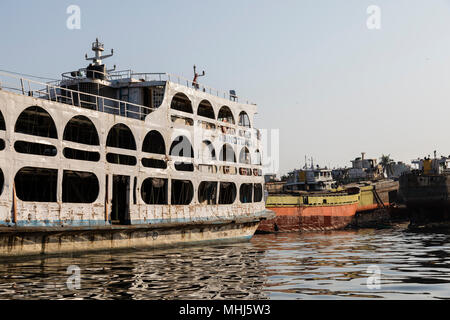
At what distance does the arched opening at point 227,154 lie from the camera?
30797 mm

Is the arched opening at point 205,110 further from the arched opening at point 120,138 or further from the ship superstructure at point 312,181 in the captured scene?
the ship superstructure at point 312,181

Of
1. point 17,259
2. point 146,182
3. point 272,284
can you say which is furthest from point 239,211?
point 272,284

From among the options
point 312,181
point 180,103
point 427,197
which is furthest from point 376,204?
point 180,103

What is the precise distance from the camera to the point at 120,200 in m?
24.6

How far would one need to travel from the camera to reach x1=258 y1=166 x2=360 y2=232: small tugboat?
1710 inches

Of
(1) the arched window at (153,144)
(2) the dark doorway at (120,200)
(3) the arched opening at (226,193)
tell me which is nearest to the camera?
(2) the dark doorway at (120,200)

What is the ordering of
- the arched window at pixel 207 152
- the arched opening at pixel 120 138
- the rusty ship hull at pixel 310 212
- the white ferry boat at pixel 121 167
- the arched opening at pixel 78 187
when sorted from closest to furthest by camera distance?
the white ferry boat at pixel 121 167
the arched opening at pixel 78 187
the arched opening at pixel 120 138
the arched window at pixel 207 152
the rusty ship hull at pixel 310 212

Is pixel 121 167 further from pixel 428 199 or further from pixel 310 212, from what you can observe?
pixel 428 199

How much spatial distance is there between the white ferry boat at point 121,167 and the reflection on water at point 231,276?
5.04ft

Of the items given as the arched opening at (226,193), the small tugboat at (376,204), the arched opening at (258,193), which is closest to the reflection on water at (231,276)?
the arched opening at (226,193)

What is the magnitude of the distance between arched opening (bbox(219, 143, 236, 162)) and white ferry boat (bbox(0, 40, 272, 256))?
0.07m

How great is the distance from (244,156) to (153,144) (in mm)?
8120

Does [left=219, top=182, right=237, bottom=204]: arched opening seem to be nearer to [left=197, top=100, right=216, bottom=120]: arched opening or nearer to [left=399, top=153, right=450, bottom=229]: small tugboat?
[left=197, top=100, right=216, bottom=120]: arched opening
